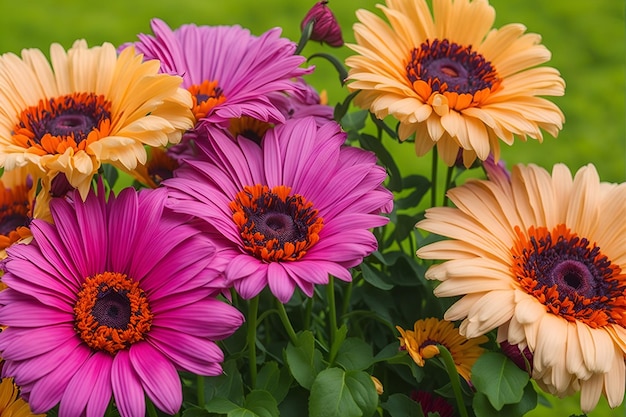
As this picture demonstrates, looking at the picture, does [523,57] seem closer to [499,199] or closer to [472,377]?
[499,199]

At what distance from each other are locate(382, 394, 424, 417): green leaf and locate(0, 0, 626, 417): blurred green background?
35.1 inches

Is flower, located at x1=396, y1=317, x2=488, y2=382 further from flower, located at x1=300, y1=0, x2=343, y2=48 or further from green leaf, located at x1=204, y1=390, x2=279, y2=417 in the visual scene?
flower, located at x1=300, y1=0, x2=343, y2=48

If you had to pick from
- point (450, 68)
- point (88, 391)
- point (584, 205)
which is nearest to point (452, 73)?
point (450, 68)

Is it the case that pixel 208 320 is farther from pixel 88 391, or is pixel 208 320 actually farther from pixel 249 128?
pixel 249 128

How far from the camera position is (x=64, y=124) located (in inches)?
22.6

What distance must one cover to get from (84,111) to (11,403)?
0.20 meters

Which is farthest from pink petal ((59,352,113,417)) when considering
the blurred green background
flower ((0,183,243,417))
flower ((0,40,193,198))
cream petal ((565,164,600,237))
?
the blurred green background

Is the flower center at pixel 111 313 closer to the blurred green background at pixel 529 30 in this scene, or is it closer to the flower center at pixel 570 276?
the flower center at pixel 570 276

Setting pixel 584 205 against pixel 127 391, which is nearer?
pixel 127 391

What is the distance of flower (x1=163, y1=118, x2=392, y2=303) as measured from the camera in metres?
0.49

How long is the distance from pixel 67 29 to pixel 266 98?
116cm

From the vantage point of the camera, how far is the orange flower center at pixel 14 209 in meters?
0.62

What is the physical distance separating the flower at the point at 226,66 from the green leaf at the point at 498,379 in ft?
0.68

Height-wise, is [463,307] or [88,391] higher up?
[463,307]
